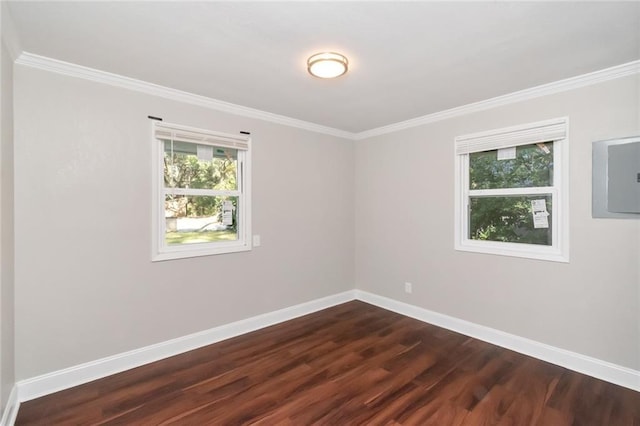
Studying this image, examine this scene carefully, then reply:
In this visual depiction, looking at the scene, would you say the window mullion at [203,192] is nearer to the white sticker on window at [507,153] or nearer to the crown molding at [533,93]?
the crown molding at [533,93]

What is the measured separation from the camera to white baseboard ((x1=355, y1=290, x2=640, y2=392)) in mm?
2398

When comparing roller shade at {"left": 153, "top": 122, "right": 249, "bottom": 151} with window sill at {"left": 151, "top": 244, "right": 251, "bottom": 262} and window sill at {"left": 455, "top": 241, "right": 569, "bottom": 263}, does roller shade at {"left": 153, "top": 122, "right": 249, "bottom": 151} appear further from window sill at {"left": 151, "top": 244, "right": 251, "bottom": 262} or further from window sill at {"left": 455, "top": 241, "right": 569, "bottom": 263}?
window sill at {"left": 455, "top": 241, "right": 569, "bottom": 263}

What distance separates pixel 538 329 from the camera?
2830 mm

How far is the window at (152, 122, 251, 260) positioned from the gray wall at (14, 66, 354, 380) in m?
0.10

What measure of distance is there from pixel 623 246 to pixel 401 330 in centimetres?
209

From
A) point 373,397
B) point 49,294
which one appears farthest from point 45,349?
point 373,397

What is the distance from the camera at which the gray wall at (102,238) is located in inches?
87.4

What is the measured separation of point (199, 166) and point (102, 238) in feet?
3.58

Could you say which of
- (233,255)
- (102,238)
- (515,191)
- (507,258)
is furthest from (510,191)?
(102,238)

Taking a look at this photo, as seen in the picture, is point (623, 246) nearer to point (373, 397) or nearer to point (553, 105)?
point (553, 105)

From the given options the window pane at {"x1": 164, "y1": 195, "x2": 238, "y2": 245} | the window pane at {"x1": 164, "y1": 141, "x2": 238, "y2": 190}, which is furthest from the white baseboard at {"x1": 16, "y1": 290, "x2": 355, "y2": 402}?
the window pane at {"x1": 164, "y1": 141, "x2": 238, "y2": 190}

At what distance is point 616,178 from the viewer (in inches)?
94.5

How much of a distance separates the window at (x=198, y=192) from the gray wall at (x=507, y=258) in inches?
73.1

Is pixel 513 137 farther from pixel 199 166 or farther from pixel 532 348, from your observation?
pixel 199 166
